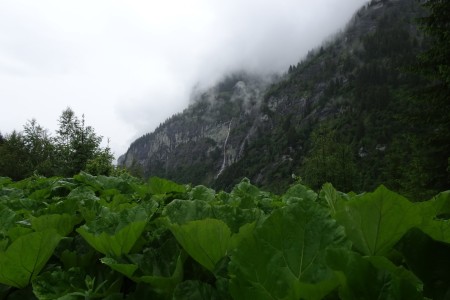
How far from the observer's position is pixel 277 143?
17862cm

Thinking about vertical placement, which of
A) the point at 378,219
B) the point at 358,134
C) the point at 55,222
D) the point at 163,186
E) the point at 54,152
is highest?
the point at 358,134

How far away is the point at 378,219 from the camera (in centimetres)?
85

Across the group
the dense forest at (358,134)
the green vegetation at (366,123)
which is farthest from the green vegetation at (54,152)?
the green vegetation at (366,123)

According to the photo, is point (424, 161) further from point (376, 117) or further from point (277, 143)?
point (277, 143)

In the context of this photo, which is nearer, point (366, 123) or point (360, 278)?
point (360, 278)

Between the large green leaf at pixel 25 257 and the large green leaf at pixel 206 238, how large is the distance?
1.53ft

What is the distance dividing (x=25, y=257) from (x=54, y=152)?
43.7 meters

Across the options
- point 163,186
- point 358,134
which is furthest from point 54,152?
point 358,134

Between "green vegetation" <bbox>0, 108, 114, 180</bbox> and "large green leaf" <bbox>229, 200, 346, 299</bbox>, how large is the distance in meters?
28.6

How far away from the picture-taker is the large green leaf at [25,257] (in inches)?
43.6

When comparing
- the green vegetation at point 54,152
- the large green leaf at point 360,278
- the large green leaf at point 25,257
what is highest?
the green vegetation at point 54,152

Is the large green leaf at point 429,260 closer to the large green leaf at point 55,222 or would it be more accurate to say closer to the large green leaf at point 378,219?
the large green leaf at point 378,219

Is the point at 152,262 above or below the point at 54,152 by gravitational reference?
below

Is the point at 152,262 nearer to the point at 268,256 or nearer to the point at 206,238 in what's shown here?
the point at 206,238
